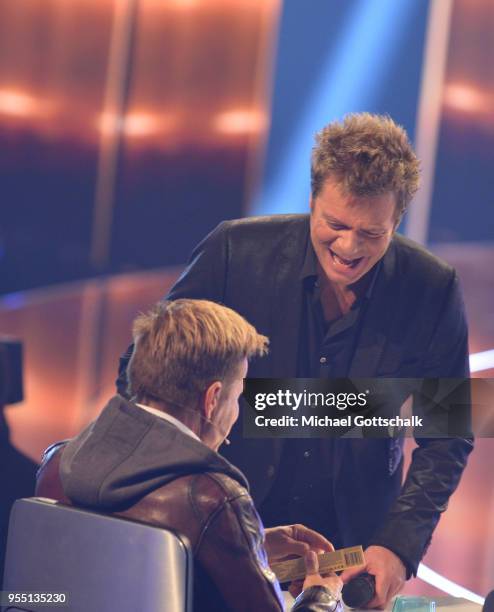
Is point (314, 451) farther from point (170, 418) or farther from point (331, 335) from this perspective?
point (170, 418)

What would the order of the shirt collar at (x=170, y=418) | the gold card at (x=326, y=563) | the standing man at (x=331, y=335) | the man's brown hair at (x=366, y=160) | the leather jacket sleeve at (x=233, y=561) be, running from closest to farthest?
the leather jacket sleeve at (x=233, y=561) < the shirt collar at (x=170, y=418) < the gold card at (x=326, y=563) < the man's brown hair at (x=366, y=160) < the standing man at (x=331, y=335)

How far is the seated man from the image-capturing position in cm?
155

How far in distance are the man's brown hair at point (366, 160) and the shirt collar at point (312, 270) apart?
228mm

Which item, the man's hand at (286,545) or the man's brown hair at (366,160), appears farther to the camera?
the man's brown hair at (366,160)

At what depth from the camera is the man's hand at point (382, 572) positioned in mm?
1916

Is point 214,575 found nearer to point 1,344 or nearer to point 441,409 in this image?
point 441,409

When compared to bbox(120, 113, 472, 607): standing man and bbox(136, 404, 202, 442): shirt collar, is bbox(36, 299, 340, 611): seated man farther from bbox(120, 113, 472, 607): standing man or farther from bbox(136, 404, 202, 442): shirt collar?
bbox(120, 113, 472, 607): standing man

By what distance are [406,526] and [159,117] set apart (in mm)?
1754

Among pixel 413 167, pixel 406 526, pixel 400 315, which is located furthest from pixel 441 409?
pixel 413 167

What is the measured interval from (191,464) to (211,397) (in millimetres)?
228

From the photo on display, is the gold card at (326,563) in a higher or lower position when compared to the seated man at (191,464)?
lower

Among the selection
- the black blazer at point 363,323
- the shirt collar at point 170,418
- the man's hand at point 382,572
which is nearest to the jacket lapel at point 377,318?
the black blazer at point 363,323

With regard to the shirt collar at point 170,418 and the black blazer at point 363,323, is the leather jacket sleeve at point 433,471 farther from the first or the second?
the shirt collar at point 170,418

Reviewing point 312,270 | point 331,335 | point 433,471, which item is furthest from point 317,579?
point 312,270
